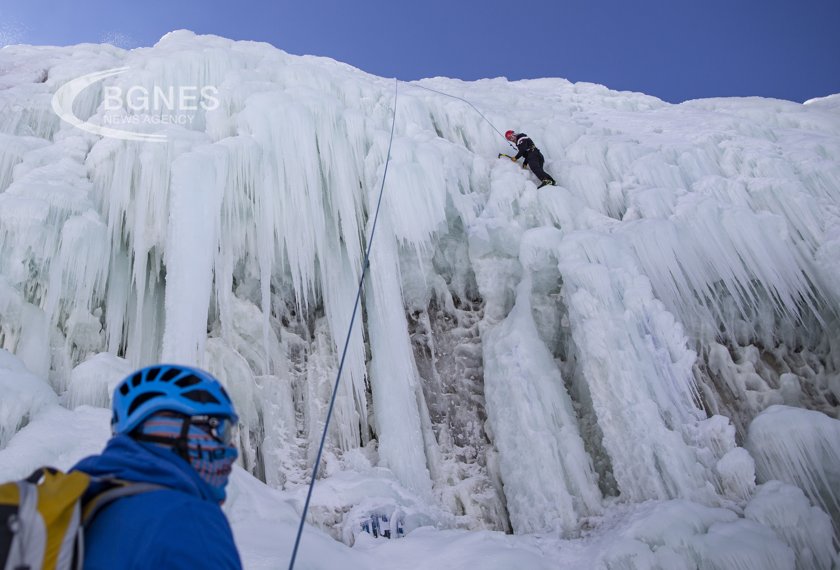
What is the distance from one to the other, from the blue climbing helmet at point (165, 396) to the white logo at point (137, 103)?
21.5 feet

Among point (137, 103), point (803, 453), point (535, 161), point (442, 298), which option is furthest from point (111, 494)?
point (137, 103)

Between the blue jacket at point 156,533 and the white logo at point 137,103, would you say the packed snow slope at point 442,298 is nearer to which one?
the white logo at point 137,103

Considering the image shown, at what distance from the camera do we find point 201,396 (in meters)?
1.39

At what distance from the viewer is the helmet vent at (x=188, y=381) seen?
1.40 meters

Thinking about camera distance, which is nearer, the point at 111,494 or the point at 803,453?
the point at 111,494

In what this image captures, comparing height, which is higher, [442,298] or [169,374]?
[442,298]

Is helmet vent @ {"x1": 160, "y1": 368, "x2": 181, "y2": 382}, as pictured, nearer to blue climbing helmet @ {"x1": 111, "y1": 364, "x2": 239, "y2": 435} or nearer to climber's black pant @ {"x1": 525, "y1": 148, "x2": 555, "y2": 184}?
blue climbing helmet @ {"x1": 111, "y1": 364, "x2": 239, "y2": 435}

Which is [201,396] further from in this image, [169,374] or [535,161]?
[535,161]

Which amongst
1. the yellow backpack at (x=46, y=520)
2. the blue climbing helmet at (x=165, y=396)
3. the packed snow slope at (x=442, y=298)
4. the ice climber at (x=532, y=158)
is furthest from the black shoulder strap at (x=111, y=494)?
the ice climber at (x=532, y=158)

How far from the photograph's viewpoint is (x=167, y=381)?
1.40 m

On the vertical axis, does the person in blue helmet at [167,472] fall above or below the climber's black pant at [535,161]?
below

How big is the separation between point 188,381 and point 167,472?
36 centimetres

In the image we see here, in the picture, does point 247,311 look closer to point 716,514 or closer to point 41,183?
point 41,183

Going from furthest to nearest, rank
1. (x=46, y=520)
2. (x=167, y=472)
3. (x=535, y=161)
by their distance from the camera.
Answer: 1. (x=535, y=161)
2. (x=167, y=472)
3. (x=46, y=520)
